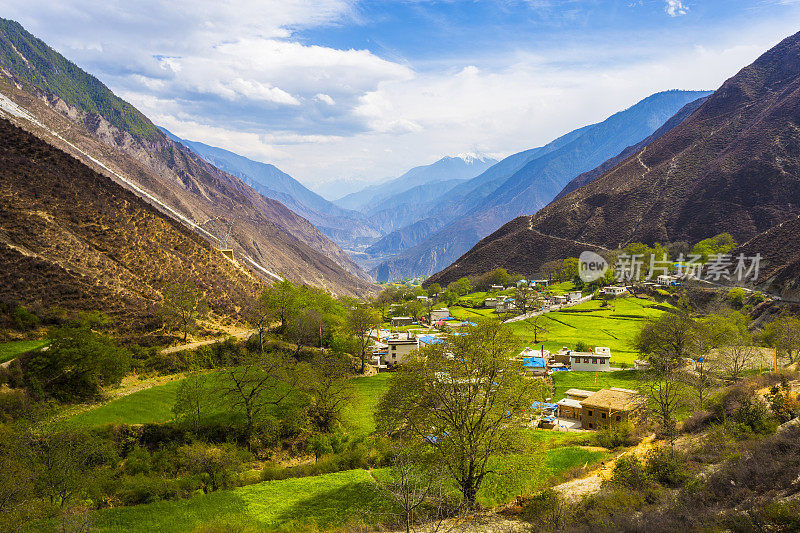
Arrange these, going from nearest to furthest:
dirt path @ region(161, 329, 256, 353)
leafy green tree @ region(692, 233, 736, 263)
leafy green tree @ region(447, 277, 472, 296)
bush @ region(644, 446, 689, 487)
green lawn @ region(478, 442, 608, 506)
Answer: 1. bush @ region(644, 446, 689, 487)
2. green lawn @ region(478, 442, 608, 506)
3. dirt path @ region(161, 329, 256, 353)
4. leafy green tree @ region(692, 233, 736, 263)
5. leafy green tree @ region(447, 277, 472, 296)

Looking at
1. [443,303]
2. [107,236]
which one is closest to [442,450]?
[107,236]

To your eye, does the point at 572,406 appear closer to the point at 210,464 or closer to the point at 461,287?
the point at 210,464

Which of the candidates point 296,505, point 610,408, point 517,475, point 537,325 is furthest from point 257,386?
point 537,325

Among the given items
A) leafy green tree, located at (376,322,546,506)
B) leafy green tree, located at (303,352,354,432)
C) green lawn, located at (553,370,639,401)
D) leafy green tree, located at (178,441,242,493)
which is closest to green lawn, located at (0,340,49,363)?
leafy green tree, located at (178,441,242,493)

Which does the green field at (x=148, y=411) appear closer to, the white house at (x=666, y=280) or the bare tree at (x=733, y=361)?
the bare tree at (x=733, y=361)

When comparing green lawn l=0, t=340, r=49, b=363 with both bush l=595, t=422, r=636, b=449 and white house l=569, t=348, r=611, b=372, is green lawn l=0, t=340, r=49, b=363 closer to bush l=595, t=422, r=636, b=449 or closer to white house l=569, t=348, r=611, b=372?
bush l=595, t=422, r=636, b=449

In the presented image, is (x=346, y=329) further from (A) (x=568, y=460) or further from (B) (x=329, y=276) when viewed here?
(B) (x=329, y=276)

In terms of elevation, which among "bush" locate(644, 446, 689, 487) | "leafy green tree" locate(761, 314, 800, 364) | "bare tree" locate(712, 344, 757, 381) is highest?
"leafy green tree" locate(761, 314, 800, 364)
